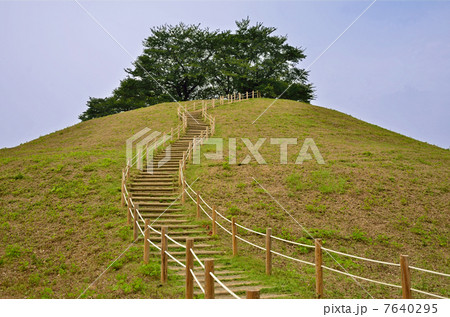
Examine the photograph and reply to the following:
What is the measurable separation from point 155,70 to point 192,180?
39974mm

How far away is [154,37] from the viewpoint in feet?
183

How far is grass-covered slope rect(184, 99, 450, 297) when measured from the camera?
11523mm

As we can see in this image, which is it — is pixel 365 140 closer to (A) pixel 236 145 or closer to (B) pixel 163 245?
(A) pixel 236 145

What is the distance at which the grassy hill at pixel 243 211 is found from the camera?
984cm

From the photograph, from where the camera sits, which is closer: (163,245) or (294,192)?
(163,245)

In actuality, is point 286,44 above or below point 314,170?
above

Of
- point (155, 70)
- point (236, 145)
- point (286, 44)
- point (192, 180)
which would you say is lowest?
point (192, 180)

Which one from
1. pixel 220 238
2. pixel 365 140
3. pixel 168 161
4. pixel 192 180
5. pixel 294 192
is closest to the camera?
pixel 220 238

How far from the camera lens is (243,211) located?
14.7 meters

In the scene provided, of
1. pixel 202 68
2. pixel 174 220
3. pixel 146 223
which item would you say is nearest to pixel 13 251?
pixel 146 223

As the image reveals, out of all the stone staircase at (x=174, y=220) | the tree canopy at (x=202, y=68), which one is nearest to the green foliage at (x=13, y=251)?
the stone staircase at (x=174, y=220)

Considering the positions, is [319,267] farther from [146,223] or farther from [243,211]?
[243,211]

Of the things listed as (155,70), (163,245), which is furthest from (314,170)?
(155,70)

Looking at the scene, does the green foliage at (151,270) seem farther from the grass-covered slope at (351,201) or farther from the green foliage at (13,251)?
the green foliage at (13,251)
